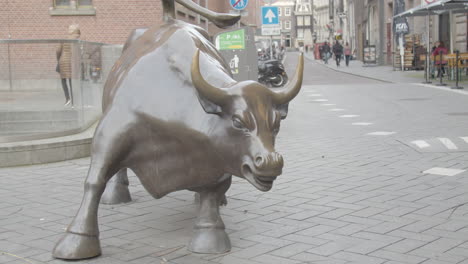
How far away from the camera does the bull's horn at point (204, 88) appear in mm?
3748

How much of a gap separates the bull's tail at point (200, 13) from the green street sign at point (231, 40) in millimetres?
6330

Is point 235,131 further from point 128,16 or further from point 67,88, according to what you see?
point 128,16

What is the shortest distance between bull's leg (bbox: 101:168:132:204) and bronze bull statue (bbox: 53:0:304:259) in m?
1.35

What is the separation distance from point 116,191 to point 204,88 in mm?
2641

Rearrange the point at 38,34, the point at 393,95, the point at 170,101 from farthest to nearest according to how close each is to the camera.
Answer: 1. the point at 38,34
2. the point at 393,95
3. the point at 170,101

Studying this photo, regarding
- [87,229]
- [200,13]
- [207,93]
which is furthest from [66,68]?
[207,93]

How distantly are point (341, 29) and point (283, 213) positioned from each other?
7928cm

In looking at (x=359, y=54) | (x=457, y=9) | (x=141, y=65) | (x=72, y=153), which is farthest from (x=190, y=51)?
(x=359, y=54)

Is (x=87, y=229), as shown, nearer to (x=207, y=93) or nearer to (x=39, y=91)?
(x=207, y=93)

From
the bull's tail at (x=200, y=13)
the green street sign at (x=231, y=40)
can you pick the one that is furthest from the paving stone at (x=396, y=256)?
the green street sign at (x=231, y=40)

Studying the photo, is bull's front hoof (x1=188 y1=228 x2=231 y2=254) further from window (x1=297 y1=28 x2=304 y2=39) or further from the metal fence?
window (x1=297 y1=28 x2=304 y2=39)

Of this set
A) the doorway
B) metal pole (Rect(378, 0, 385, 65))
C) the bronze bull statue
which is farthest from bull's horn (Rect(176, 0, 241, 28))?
metal pole (Rect(378, 0, 385, 65))

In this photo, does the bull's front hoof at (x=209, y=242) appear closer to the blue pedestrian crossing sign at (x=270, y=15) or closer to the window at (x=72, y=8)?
the blue pedestrian crossing sign at (x=270, y=15)

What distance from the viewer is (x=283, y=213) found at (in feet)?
18.5
